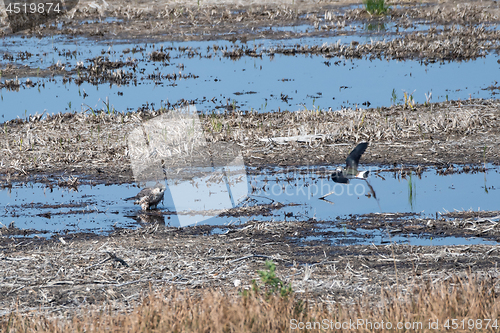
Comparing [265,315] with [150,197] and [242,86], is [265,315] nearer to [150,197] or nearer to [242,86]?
[150,197]

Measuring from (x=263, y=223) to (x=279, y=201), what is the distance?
1403mm

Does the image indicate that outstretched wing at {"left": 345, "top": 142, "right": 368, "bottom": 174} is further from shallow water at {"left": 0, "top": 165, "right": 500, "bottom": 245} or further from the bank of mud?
the bank of mud

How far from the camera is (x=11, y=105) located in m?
16.3

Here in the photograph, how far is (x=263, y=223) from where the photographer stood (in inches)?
324

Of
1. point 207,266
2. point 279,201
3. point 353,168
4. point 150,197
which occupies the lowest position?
point 279,201

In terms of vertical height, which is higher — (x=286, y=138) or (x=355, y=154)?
(x=355, y=154)

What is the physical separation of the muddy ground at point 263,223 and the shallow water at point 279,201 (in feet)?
1.27

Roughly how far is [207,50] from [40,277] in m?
17.3

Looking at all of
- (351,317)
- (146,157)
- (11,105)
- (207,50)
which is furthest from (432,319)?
(207,50)

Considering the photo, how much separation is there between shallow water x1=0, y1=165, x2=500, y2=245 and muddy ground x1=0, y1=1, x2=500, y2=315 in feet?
1.27

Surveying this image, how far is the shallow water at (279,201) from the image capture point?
881cm

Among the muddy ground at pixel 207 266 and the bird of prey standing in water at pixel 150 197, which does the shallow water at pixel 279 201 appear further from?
the muddy ground at pixel 207 266

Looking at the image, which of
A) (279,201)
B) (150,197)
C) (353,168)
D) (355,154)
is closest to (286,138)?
(279,201)

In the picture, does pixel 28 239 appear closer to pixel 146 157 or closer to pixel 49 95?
pixel 146 157
